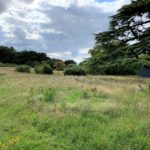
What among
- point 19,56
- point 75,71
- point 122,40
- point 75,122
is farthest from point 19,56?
point 75,122

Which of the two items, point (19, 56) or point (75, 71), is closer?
point (75, 71)

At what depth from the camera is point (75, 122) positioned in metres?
11.7

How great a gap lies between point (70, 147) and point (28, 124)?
265 centimetres

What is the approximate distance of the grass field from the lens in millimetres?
9930

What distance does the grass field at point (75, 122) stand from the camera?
9.93m

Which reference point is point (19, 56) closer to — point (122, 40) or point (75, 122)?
point (122, 40)

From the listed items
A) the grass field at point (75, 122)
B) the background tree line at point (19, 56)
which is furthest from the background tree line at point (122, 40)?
the background tree line at point (19, 56)

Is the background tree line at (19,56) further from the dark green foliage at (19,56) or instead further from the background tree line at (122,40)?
the background tree line at (122,40)

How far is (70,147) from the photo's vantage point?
973cm

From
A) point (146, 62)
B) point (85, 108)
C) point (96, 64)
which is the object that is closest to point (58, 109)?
point (85, 108)

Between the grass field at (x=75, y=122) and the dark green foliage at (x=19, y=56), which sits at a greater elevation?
the dark green foliage at (x=19, y=56)

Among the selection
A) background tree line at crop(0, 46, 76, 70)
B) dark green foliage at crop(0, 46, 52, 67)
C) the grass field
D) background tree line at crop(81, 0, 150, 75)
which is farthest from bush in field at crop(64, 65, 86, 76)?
dark green foliage at crop(0, 46, 52, 67)

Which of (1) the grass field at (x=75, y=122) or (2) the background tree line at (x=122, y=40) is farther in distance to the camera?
(2) the background tree line at (x=122, y=40)

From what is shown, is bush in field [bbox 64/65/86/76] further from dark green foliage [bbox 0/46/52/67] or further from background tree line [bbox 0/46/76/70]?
dark green foliage [bbox 0/46/52/67]
